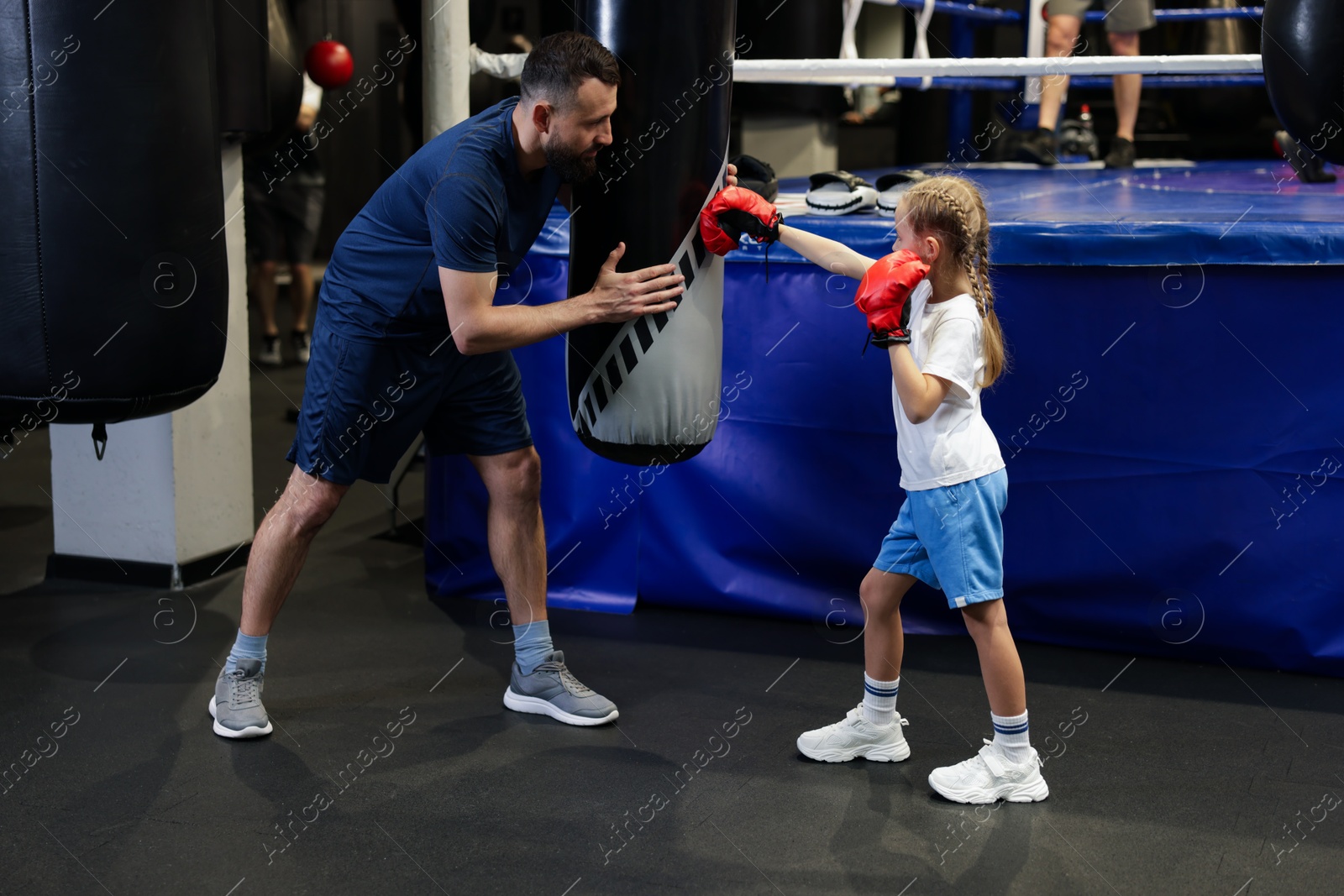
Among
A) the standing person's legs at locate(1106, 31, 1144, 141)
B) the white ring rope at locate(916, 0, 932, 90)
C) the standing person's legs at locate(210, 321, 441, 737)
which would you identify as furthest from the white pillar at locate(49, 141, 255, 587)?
the standing person's legs at locate(1106, 31, 1144, 141)

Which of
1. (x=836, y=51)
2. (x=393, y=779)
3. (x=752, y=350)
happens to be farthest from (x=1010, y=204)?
(x=836, y=51)

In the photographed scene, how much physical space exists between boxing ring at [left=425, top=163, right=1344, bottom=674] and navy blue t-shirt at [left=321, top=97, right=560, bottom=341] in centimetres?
67

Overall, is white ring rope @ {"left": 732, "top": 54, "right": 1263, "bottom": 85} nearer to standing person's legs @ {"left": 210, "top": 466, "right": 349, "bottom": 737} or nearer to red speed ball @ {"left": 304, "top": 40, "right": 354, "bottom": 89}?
standing person's legs @ {"left": 210, "top": 466, "right": 349, "bottom": 737}

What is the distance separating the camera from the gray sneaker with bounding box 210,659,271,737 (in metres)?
2.20

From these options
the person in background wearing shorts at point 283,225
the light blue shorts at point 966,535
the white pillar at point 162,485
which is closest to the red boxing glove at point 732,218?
the light blue shorts at point 966,535

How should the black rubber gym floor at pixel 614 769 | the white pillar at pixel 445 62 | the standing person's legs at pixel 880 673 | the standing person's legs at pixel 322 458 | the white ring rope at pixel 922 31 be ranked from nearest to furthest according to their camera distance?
1. the black rubber gym floor at pixel 614 769
2. the standing person's legs at pixel 880 673
3. the standing person's legs at pixel 322 458
4. the white pillar at pixel 445 62
5. the white ring rope at pixel 922 31

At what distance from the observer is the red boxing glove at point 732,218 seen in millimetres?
1974

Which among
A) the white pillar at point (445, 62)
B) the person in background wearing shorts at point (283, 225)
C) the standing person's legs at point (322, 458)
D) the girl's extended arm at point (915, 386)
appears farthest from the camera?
the person in background wearing shorts at point (283, 225)

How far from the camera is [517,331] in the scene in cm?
204

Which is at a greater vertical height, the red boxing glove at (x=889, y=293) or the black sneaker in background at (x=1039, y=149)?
the red boxing glove at (x=889, y=293)

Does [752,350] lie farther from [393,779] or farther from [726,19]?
[393,779]

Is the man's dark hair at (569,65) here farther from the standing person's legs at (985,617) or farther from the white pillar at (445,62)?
the white pillar at (445,62)

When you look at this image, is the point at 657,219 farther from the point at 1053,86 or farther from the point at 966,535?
the point at 1053,86

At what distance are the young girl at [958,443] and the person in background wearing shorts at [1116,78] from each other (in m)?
2.50
